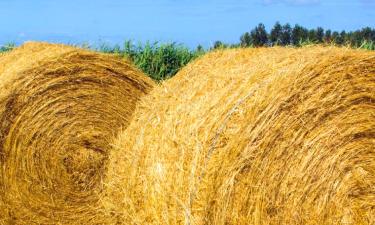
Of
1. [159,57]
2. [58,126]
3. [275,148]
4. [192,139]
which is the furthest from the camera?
[159,57]

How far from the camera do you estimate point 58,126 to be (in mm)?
6293

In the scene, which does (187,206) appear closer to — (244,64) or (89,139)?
(244,64)

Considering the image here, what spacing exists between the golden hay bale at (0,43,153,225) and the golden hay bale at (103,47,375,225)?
1.31 m

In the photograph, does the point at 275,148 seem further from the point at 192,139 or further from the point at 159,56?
the point at 159,56

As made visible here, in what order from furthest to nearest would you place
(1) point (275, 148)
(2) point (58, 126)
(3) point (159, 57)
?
(3) point (159, 57) → (2) point (58, 126) → (1) point (275, 148)

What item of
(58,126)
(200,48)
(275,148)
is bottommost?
(275,148)

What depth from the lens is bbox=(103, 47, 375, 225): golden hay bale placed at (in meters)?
4.54

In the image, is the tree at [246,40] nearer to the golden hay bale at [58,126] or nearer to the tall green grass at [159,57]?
the tall green grass at [159,57]

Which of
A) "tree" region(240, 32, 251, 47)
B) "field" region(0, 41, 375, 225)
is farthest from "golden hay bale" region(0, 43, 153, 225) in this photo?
"tree" region(240, 32, 251, 47)

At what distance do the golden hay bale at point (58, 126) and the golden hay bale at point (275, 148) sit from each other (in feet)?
4.30

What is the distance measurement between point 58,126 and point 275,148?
251 centimetres

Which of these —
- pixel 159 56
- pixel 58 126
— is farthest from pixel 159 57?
pixel 58 126

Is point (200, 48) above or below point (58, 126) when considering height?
above

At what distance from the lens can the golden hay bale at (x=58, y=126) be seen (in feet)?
19.9
